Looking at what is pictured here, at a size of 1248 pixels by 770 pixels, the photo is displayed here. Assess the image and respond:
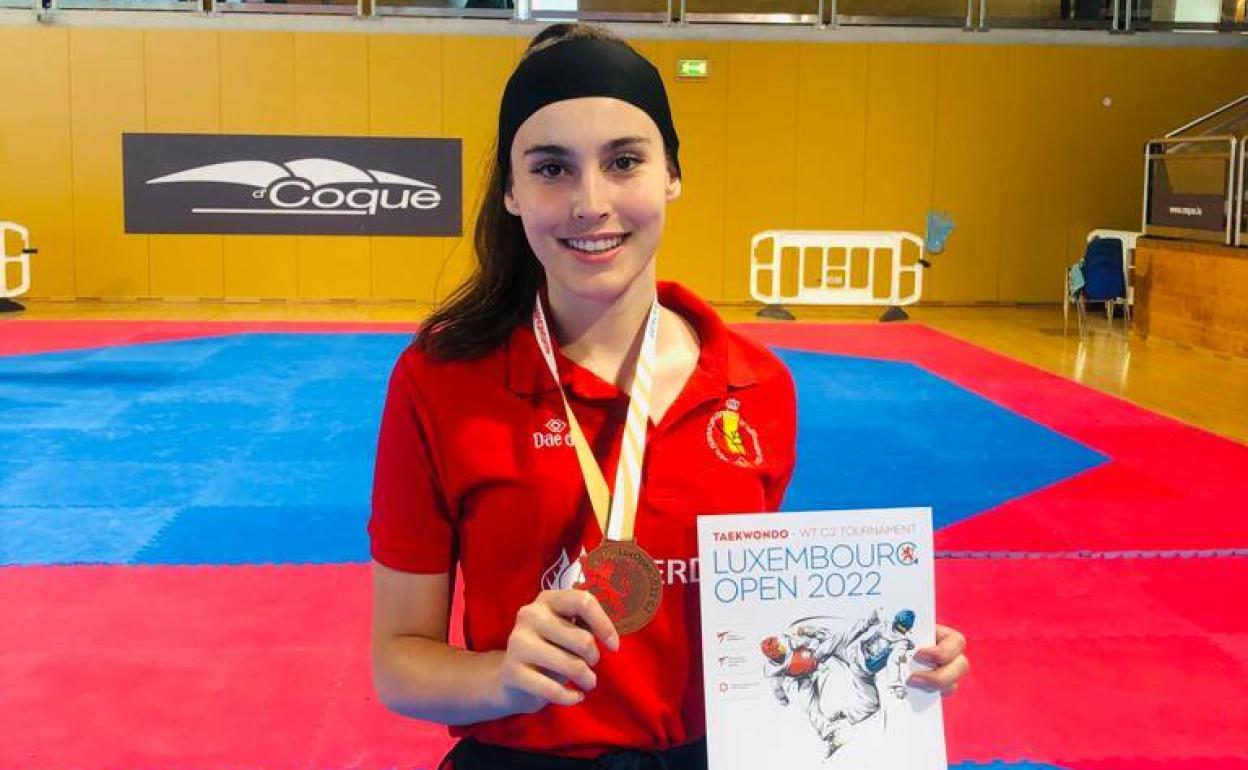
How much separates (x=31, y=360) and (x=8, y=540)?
20.3ft

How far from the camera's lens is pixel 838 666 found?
168cm

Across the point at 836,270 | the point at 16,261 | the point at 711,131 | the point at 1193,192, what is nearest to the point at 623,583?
the point at 1193,192

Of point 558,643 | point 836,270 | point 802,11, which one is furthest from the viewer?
point 802,11

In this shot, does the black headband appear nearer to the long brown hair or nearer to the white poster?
the long brown hair

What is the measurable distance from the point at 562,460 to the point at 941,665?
0.58m

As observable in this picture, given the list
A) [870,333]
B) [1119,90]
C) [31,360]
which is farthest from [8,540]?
[1119,90]

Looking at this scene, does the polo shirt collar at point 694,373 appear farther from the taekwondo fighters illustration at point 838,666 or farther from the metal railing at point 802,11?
the metal railing at point 802,11

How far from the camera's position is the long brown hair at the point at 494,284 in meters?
1.82

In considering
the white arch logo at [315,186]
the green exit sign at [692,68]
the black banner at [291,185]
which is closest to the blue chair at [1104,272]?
the green exit sign at [692,68]

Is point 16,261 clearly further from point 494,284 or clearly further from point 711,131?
point 494,284

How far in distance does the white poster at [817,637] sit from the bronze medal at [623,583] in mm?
79

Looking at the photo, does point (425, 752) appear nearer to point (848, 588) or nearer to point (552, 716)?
point (552, 716)

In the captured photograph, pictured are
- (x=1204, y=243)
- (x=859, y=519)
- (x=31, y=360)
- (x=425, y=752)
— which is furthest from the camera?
(x=1204, y=243)

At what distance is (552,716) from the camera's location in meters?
1.79
